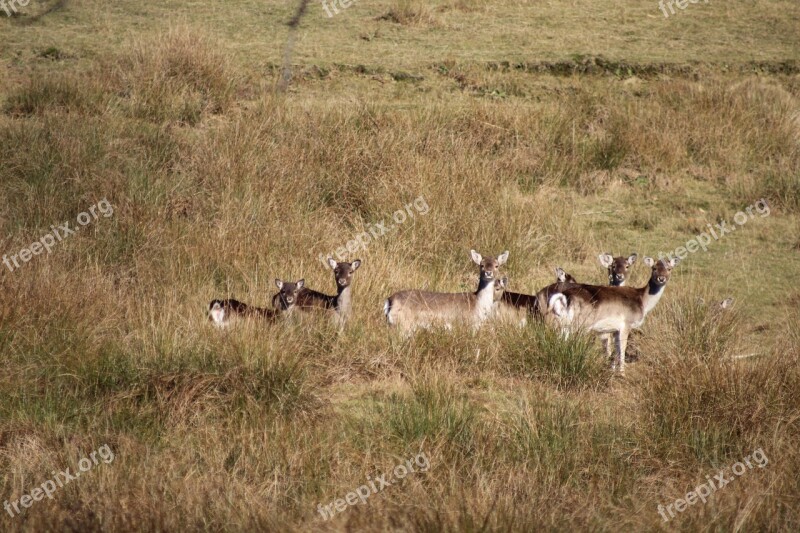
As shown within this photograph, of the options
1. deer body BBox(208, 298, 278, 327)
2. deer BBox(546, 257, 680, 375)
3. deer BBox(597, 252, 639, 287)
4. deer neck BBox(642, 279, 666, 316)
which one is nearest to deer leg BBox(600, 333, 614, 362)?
deer BBox(546, 257, 680, 375)

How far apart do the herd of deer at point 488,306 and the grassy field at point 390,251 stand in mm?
247

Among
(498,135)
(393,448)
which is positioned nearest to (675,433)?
(393,448)

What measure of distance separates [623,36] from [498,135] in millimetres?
5501

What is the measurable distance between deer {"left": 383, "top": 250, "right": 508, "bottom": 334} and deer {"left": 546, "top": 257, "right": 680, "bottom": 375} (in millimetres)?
612

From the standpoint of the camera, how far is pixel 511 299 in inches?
384

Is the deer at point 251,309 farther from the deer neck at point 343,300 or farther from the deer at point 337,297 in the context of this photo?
the deer neck at point 343,300

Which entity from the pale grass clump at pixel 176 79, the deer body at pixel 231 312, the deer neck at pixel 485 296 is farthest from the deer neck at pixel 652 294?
the pale grass clump at pixel 176 79

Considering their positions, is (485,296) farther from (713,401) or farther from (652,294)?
(713,401)

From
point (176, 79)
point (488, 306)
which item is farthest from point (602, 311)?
point (176, 79)

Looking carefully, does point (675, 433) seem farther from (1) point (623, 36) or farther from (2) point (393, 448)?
(1) point (623, 36)

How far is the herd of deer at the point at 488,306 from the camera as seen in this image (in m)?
9.11

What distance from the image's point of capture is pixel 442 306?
370 inches

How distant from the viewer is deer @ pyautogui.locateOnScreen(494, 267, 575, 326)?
928 cm

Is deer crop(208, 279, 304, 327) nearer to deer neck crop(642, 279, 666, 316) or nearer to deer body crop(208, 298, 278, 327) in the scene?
deer body crop(208, 298, 278, 327)
